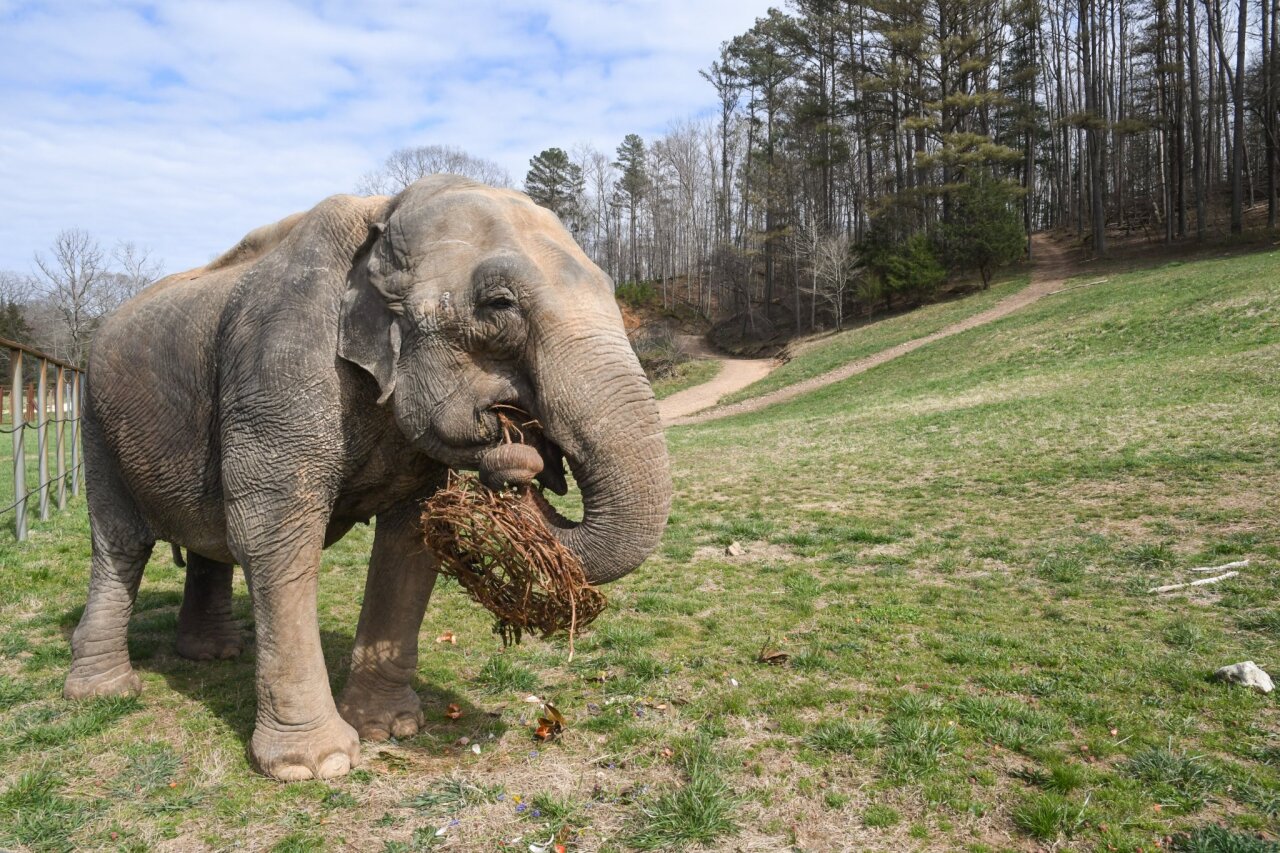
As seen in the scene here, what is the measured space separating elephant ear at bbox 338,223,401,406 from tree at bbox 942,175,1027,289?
38682 mm

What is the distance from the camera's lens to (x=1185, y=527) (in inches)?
324

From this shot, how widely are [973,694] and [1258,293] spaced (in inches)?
861

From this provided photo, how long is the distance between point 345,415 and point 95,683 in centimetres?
259

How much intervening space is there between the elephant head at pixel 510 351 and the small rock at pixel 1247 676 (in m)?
3.72

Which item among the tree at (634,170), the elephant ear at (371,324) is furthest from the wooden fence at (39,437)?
the tree at (634,170)

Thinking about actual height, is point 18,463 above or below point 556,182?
below

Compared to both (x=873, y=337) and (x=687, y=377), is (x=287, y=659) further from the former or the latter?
(x=687, y=377)

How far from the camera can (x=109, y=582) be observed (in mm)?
4836

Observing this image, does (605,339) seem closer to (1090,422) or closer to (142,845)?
(142,845)

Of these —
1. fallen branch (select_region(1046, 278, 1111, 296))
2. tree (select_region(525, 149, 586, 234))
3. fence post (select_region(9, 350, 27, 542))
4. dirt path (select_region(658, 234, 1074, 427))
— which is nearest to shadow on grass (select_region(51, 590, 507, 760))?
fence post (select_region(9, 350, 27, 542))

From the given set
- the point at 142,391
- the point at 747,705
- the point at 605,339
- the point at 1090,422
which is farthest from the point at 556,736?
the point at 1090,422

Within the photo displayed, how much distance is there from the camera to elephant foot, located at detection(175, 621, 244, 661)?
5562 millimetres

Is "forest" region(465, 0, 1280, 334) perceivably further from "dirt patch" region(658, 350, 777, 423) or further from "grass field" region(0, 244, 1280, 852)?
"grass field" region(0, 244, 1280, 852)

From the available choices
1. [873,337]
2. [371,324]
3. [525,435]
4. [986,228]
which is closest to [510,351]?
[525,435]
